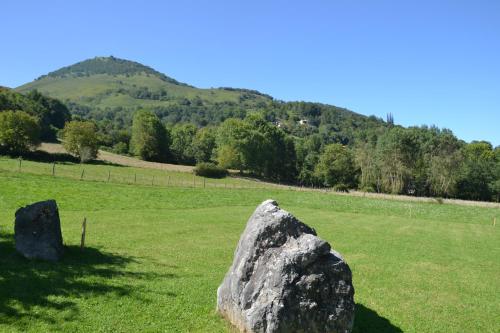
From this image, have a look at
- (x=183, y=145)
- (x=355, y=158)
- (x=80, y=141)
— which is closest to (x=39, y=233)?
(x=80, y=141)

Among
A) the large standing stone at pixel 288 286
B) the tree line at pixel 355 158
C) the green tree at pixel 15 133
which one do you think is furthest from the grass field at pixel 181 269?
the tree line at pixel 355 158

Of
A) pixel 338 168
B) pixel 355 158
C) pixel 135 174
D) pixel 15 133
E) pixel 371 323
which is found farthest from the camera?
pixel 338 168

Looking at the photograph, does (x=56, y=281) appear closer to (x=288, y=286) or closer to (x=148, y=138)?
(x=288, y=286)

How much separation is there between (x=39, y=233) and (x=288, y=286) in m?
12.6

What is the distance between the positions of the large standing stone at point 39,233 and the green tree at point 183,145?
10306 cm

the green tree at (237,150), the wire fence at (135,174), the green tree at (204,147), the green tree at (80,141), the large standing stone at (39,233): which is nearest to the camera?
the large standing stone at (39,233)

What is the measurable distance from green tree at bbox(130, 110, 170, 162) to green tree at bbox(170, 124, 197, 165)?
27.1 feet

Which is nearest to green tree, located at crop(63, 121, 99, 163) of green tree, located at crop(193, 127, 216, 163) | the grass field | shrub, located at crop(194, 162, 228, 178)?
shrub, located at crop(194, 162, 228, 178)

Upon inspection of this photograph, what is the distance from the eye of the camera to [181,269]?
64.2ft

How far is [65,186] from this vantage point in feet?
154

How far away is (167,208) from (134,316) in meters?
32.1

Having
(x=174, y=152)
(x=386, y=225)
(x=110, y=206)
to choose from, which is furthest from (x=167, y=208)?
(x=174, y=152)

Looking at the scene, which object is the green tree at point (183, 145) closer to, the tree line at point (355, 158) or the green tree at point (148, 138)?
the tree line at point (355, 158)

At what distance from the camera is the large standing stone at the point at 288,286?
1178 centimetres
